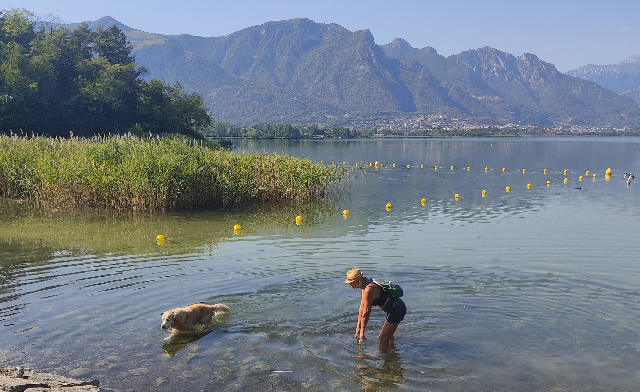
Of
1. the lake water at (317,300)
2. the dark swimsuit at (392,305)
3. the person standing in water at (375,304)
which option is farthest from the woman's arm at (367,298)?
the lake water at (317,300)

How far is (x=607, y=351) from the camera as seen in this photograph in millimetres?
10453

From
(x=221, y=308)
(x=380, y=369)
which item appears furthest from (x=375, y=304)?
(x=221, y=308)

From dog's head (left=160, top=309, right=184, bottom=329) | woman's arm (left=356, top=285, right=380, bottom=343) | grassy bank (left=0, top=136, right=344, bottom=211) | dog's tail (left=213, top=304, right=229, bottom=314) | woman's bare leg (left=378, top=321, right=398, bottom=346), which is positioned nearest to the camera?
woman's arm (left=356, top=285, right=380, bottom=343)

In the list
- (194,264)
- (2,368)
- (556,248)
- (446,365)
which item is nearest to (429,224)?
(556,248)

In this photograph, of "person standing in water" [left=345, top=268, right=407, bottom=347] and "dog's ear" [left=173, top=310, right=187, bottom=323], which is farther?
"dog's ear" [left=173, top=310, right=187, bottom=323]

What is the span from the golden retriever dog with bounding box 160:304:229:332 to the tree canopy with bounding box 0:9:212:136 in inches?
1928

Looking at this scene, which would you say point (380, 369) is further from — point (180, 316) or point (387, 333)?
point (180, 316)

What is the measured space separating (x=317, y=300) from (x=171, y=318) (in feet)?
11.8

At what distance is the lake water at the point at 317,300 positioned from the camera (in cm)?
952

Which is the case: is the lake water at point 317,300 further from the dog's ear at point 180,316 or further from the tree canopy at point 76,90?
the tree canopy at point 76,90

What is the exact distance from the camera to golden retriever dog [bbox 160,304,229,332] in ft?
34.7

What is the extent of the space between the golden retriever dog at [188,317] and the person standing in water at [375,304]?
116 inches

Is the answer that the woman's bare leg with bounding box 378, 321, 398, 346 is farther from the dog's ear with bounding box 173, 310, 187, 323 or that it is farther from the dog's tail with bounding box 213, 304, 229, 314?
the dog's ear with bounding box 173, 310, 187, 323

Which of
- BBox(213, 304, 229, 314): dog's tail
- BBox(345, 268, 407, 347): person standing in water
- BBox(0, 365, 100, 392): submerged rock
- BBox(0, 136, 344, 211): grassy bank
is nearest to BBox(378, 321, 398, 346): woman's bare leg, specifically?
BBox(345, 268, 407, 347): person standing in water
